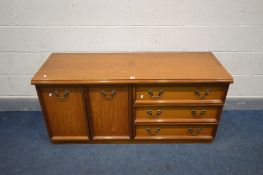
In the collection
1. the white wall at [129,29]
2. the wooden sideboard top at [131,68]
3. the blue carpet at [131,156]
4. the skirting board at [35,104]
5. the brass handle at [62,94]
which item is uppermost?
the white wall at [129,29]

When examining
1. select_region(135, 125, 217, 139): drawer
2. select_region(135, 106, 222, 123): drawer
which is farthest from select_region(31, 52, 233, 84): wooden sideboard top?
select_region(135, 125, 217, 139): drawer

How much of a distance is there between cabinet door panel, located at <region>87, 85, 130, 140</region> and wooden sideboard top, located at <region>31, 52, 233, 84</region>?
0.34 feet

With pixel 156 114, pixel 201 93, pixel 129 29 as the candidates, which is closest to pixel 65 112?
pixel 156 114

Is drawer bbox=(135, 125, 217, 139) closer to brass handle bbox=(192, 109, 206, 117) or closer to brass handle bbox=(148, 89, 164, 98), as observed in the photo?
brass handle bbox=(192, 109, 206, 117)

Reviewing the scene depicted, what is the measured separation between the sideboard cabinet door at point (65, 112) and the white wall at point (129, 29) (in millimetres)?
536

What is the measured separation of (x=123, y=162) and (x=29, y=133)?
3.13ft

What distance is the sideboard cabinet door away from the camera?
1.61 meters

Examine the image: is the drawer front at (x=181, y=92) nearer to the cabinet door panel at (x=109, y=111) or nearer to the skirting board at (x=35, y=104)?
the cabinet door panel at (x=109, y=111)

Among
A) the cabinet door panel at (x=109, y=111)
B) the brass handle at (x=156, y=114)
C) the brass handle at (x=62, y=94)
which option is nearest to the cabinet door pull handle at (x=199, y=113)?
the brass handle at (x=156, y=114)

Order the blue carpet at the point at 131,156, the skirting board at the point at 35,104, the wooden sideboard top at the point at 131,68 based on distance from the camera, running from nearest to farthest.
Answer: the wooden sideboard top at the point at 131,68
the blue carpet at the point at 131,156
the skirting board at the point at 35,104

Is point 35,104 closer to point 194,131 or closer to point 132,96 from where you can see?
point 132,96

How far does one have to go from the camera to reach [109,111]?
5.59 feet

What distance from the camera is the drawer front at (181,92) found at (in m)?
1.59

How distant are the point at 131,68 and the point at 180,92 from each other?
412 millimetres
